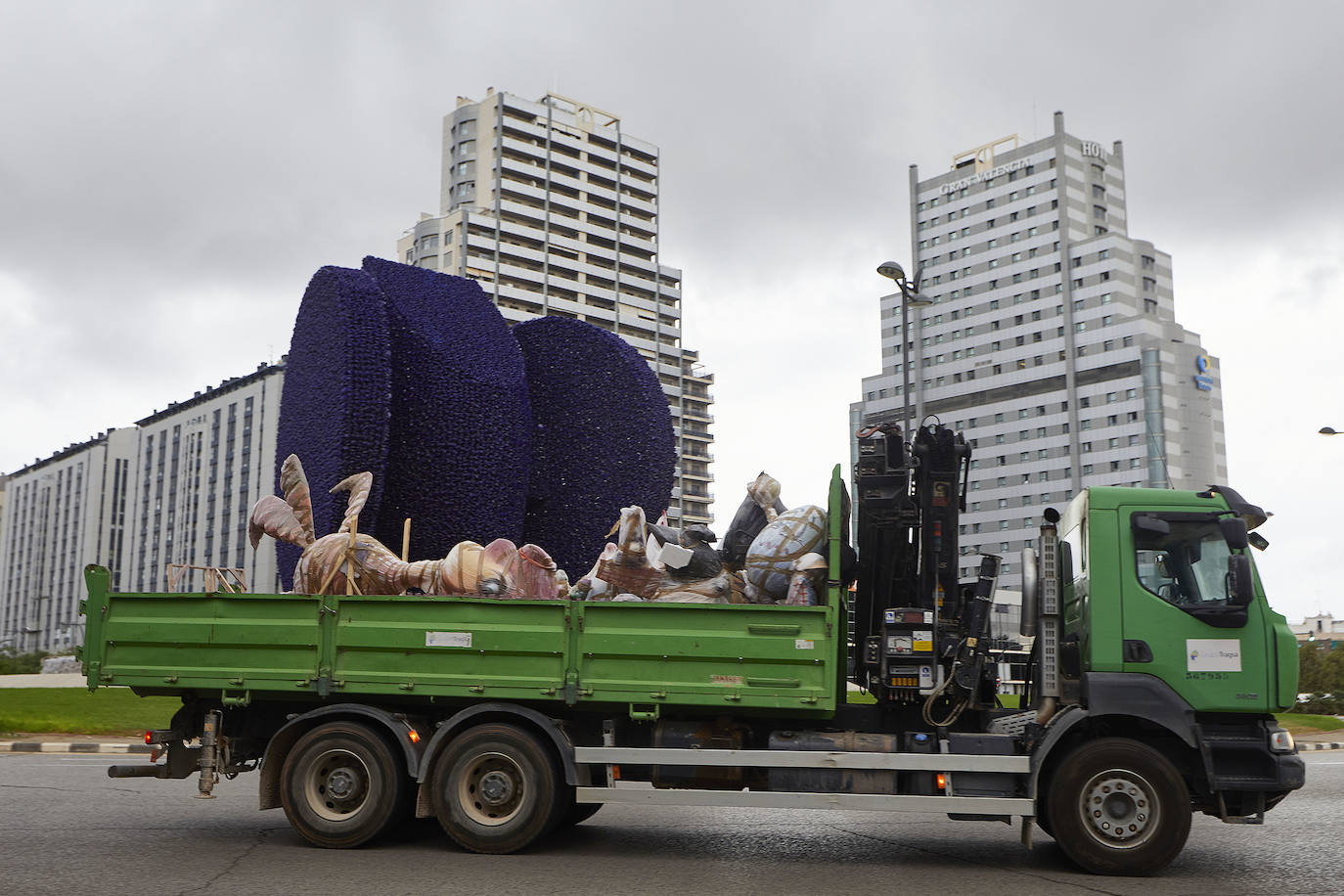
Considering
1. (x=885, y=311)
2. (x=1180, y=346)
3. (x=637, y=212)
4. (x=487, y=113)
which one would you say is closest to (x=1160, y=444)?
(x=1180, y=346)

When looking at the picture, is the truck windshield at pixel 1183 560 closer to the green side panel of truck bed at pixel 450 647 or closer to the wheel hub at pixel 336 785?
the green side panel of truck bed at pixel 450 647

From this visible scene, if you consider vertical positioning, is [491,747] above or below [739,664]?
below

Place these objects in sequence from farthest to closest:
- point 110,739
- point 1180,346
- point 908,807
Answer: point 1180,346 < point 110,739 < point 908,807

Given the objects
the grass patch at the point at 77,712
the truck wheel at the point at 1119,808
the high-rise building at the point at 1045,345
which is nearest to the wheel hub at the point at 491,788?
the truck wheel at the point at 1119,808

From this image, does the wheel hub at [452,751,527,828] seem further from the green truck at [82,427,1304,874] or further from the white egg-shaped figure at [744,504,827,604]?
the white egg-shaped figure at [744,504,827,604]

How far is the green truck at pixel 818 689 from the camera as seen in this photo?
26.0 ft

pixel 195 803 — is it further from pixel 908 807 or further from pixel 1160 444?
pixel 1160 444

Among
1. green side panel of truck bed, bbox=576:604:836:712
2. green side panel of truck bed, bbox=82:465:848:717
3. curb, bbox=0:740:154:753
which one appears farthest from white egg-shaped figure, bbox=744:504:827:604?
curb, bbox=0:740:154:753

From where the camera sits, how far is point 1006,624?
1088 cm

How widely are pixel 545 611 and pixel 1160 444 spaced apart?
9564 cm

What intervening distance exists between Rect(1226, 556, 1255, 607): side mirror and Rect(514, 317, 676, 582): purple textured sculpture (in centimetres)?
1410

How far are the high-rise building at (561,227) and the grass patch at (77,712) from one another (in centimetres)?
6924

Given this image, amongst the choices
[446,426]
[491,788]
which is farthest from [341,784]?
[446,426]

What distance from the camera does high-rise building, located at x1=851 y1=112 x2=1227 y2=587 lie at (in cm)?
10150
